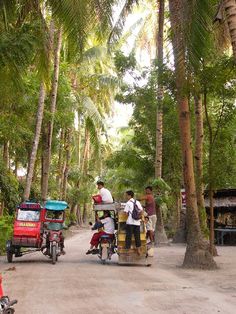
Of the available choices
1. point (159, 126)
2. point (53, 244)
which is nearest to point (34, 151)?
point (159, 126)

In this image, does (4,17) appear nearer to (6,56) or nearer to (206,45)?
(6,56)

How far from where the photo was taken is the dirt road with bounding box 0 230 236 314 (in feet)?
22.8

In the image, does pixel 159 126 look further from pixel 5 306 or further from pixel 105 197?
pixel 5 306

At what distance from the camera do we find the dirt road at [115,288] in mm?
6938

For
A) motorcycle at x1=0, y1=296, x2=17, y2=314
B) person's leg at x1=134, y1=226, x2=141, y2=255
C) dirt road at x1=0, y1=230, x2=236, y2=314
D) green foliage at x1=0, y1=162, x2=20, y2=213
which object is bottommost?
dirt road at x1=0, y1=230, x2=236, y2=314

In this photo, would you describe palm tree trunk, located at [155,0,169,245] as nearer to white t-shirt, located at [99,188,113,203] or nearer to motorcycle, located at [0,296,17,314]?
white t-shirt, located at [99,188,113,203]

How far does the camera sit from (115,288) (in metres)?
8.60

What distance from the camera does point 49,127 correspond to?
69.3 feet

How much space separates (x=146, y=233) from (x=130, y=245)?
637mm

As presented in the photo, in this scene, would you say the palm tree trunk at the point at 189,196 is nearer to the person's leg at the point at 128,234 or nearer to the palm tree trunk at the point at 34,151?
the person's leg at the point at 128,234

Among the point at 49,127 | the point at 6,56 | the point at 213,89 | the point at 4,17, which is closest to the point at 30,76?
the point at 49,127

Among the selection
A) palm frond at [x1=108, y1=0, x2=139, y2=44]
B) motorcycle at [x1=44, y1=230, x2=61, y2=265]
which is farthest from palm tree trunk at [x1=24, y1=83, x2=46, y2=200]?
motorcycle at [x1=44, y1=230, x2=61, y2=265]

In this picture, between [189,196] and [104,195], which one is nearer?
[189,196]

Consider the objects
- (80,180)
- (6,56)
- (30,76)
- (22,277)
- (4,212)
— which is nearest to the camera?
(22,277)
